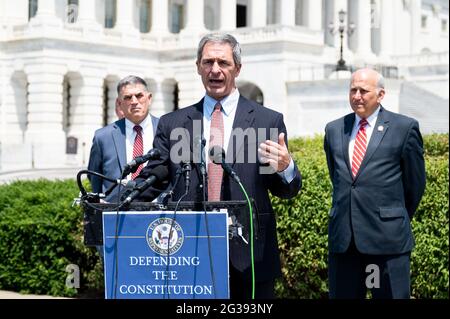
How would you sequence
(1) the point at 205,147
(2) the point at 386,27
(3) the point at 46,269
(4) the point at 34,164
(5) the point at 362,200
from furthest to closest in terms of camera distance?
(2) the point at 386,27
(4) the point at 34,164
(3) the point at 46,269
(5) the point at 362,200
(1) the point at 205,147

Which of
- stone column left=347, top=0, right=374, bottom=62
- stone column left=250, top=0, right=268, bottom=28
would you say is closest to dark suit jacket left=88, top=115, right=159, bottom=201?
stone column left=250, top=0, right=268, bottom=28

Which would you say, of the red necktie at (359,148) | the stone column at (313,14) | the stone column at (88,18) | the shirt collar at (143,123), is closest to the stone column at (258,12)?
the stone column at (313,14)

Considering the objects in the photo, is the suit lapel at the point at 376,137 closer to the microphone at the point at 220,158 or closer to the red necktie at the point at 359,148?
the red necktie at the point at 359,148

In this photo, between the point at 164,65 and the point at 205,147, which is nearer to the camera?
the point at 205,147

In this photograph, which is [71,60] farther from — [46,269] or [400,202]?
[400,202]

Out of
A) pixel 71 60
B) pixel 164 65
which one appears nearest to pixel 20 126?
pixel 71 60

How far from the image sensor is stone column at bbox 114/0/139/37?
55.1 metres

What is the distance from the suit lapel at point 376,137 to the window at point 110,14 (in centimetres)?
5125

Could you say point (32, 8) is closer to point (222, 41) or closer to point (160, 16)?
point (160, 16)

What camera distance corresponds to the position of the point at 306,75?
50312 mm

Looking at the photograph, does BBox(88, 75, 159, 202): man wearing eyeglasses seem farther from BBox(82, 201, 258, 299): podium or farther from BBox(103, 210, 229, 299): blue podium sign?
BBox(103, 210, 229, 299): blue podium sign

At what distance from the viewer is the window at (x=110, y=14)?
58.4 meters

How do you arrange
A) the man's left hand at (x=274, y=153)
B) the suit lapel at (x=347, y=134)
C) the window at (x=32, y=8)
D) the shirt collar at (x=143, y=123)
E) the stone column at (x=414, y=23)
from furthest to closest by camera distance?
1. the stone column at (x=414, y=23)
2. the window at (x=32, y=8)
3. the shirt collar at (x=143, y=123)
4. the suit lapel at (x=347, y=134)
5. the man's left hand at (x=274, y=153)
